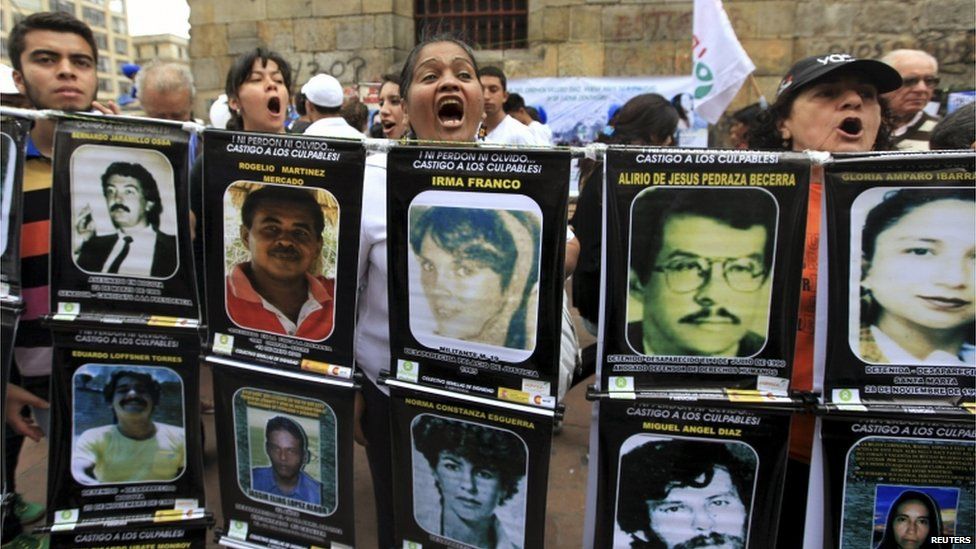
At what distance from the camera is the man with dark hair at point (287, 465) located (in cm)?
200

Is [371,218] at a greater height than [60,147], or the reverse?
[60,147]

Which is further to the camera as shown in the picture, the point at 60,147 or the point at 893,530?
the point at 60,147

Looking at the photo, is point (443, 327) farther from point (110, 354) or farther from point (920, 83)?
point (920, 83)

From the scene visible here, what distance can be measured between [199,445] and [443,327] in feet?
3.24

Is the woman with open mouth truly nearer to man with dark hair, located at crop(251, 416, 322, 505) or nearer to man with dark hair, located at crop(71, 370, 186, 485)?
man with dark hair, located at crop(251, 416, 322, 505)

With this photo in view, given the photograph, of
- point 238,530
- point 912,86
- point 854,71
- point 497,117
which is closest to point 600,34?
point 497,117

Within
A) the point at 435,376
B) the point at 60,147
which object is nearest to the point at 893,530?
the point at 435,376

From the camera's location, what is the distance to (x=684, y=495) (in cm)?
172

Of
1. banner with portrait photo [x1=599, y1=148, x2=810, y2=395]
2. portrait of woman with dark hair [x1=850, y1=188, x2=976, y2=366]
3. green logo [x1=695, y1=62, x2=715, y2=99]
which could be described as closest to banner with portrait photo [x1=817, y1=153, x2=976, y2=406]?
portrait of woman with dark hair [x1=850, y1=188, x2=976, y2=366]

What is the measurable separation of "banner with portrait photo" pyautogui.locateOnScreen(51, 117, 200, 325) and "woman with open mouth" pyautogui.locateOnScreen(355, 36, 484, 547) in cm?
56

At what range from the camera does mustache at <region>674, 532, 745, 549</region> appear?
5.65 ft

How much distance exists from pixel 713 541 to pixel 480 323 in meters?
0.87

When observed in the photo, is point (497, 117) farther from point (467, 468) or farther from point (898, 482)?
point (898, 482)

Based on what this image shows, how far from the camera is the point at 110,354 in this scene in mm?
2025
